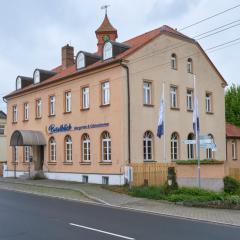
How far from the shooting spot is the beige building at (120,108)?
28.4m

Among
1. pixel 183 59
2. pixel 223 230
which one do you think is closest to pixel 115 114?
pixel 183 59

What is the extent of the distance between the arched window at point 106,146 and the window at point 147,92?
3.35 metres

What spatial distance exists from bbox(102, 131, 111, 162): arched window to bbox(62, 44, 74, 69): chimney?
11.8 metres

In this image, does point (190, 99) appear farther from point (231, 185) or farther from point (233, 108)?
point (233, 108)

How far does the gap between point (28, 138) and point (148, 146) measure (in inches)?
410

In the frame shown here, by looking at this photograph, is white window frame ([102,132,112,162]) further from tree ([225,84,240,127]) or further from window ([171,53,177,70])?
tree ([225,84,240,127])

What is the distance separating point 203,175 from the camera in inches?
901

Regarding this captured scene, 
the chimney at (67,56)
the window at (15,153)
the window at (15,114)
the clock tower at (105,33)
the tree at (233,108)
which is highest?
the clock tower at (105,33)

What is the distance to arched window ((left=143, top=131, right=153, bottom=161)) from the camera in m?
29.1

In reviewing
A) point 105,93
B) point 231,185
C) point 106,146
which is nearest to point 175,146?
point 106,146

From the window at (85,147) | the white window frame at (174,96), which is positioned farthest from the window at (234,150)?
the window at (85,147)

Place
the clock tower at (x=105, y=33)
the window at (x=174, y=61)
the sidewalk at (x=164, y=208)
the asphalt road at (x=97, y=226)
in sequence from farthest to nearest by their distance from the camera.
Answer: the clock tower at (x=105, y=33) → the window at (x=174, y=61) → the sidewalk at (x=164, y=208) → the asphalt road at (x=97, y=226)

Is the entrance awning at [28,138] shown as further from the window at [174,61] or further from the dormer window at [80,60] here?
the window at [174,61]

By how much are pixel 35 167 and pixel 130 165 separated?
13051 millimetres
